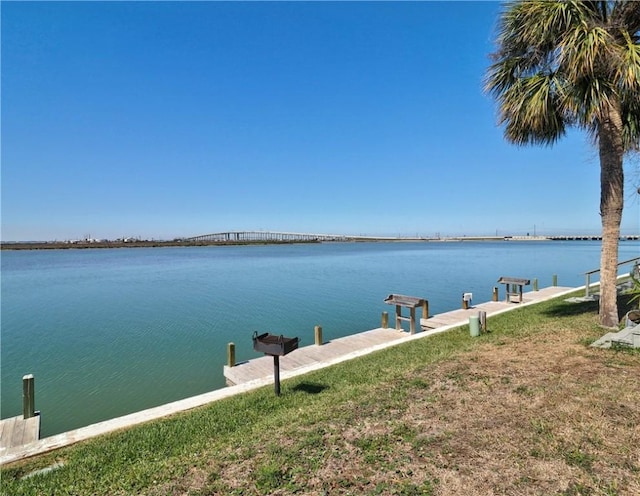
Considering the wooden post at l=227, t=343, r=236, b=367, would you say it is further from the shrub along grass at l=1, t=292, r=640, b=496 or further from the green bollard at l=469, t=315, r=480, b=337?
the green bollard at l=469, t=315, r=480, b=337

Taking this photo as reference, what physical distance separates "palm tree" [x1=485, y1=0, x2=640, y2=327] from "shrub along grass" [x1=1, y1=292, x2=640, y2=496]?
408 centimetres

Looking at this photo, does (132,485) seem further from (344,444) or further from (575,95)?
(575,95)

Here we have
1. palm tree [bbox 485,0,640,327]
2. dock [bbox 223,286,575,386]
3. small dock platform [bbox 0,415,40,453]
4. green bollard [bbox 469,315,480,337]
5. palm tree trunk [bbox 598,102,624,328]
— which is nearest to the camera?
small dock platform [bbox 0,415,40,453]

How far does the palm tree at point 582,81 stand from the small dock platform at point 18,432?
1179 centimetres

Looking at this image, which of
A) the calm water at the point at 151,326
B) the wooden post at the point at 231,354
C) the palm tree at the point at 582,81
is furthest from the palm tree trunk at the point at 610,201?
the wooden post at the point at 231,354

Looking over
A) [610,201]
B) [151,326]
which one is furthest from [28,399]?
[610,201]

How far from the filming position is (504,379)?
590cm

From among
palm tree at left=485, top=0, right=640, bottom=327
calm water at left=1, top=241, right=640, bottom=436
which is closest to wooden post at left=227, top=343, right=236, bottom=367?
calm water at left=1, top=241, right=640, bottom=436

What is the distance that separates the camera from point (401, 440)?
4.22m

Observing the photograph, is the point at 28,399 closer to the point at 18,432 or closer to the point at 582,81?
the point at 18,432

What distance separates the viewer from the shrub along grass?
3514mm

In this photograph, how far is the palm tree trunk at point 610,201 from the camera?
8.47 meters

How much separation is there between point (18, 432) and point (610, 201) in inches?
512

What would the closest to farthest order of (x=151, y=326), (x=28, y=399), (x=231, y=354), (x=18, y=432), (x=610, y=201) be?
(x=18, y=432) < (x=28, y=399) < (x=610, y=201) < (x=231, y=354) < (x=151, y=326)
